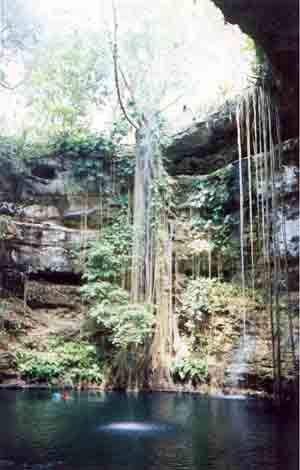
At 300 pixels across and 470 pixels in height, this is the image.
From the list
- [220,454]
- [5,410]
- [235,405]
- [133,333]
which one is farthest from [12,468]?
[133,333]

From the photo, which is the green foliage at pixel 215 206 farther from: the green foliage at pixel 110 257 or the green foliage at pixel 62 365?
the green foliage at pixel 62 365

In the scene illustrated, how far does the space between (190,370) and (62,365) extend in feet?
9.20

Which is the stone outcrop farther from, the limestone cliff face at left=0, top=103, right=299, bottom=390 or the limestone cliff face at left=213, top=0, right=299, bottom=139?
the limestone cliff face at left=213, top=0, right=299, bottom=139

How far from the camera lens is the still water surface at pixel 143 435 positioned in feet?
14.1

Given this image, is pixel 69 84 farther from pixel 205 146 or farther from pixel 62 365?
pixel 62 365

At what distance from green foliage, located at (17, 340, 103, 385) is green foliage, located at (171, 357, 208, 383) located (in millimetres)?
1684

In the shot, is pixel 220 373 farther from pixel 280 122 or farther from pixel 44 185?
pixel 44 185

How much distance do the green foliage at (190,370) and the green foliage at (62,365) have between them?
1684 mm

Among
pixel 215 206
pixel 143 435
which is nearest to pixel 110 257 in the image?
pixel 215 206

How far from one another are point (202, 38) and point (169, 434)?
9.69 m

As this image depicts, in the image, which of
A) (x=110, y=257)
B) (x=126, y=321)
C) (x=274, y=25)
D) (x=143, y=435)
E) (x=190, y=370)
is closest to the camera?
(x=143, y=435)

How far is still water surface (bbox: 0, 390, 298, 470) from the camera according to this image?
4305mm

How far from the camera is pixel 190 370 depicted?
31.3ft

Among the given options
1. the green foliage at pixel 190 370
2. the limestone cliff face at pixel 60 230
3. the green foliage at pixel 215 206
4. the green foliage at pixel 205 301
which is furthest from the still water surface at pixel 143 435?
the green foliage at pixel 215 206
